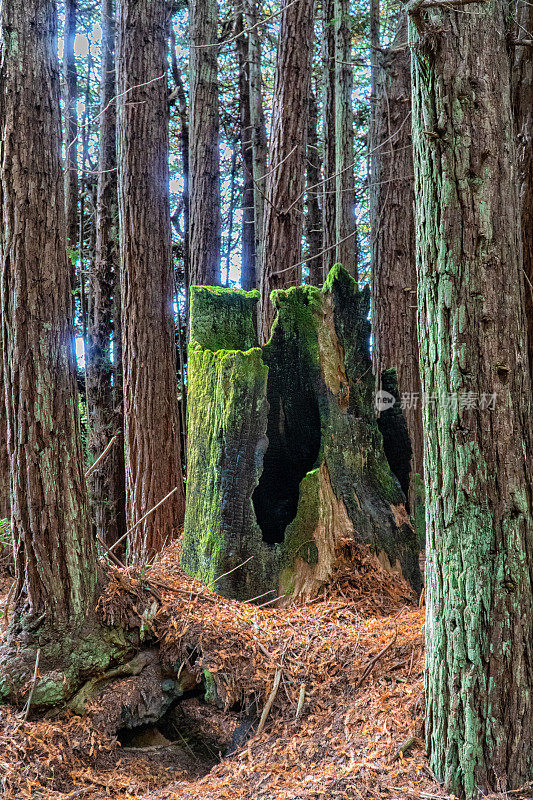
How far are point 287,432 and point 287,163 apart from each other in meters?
4.31

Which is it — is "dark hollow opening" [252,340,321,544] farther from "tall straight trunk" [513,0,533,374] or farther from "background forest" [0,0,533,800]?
"tall straight trunk" [513,0,533,374]

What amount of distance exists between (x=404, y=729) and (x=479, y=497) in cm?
124

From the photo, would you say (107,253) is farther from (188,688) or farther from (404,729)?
(404,729)

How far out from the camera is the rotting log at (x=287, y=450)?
4.48 metres

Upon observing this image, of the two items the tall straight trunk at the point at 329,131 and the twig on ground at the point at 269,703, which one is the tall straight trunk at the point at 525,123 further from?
the tall straight trunk at the point at 329,131

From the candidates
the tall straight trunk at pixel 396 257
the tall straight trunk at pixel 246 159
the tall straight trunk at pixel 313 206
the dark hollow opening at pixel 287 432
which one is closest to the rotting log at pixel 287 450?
the dark hollow opening at pixel 287 432

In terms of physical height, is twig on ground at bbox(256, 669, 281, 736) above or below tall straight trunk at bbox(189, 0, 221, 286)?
below

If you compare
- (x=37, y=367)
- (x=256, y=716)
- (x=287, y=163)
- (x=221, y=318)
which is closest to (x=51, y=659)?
(x=256, y=716)

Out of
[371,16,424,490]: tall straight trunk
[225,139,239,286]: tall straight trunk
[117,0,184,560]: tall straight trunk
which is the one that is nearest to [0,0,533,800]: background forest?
[117,0,184,560]: tall straight trunk

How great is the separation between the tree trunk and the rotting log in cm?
127

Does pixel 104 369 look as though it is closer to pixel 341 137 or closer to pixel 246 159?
pixel 341 137

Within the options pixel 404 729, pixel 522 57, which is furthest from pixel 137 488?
pixel 522 57

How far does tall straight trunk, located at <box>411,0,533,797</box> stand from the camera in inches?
103

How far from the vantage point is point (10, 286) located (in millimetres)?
3369
